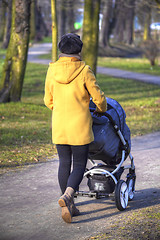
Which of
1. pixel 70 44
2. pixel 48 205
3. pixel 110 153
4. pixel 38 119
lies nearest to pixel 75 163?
pixel 110 153

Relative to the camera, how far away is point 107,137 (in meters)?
4.84

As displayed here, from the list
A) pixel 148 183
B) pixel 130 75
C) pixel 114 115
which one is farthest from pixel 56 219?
pixel 130 75

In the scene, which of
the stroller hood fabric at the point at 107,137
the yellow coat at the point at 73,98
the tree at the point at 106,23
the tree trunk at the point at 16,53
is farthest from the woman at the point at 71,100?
the tree at the point at 106,23

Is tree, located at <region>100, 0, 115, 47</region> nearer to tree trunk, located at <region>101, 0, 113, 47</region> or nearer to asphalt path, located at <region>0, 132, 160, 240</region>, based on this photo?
tree trunk, located at <region>101, 0, 113, 47</region>

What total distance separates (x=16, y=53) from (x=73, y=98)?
30.7 feet

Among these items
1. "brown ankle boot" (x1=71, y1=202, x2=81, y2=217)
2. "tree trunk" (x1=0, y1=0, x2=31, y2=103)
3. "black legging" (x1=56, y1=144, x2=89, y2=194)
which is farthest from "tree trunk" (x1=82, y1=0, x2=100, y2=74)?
"black legging" (x1=56, y1=144, x2=89, y2=194)

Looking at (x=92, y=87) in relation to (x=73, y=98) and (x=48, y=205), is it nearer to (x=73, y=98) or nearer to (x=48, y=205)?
(x=73, y=98)

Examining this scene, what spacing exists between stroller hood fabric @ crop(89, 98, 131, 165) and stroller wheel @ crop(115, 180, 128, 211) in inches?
12.1

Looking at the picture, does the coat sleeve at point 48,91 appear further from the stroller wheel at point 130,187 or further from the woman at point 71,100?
the stroller wheel at point 130,187

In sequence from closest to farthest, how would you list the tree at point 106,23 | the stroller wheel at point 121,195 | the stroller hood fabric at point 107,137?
1. the stroller hood fabric at point 107,137
2. the stroller wheel at point 121,195
3. the tree at point 106,23

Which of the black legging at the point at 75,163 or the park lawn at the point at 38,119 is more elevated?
the black legging at the point at 75,163

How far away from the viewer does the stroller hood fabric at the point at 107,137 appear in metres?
4.75

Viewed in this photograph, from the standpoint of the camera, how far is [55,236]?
4406 millimetres

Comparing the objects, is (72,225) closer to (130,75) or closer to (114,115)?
(114,115)
